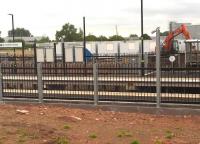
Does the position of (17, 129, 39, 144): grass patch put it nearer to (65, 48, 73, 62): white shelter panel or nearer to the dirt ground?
the dirt ground

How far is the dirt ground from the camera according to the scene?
9.02 metres

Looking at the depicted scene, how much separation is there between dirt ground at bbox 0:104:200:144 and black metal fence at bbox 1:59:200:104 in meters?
0.67

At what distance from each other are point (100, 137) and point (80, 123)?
5.32ft

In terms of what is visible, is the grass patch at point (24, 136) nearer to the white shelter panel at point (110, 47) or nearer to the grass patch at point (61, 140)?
the grass patch at point (61, 140)

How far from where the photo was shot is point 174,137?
9.20 meters

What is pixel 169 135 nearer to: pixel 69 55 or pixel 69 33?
pixel 69 55

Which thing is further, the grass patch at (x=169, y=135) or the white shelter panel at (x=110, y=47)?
the white shelter panel at (x=110, y=47)

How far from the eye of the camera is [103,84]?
43.8 feet

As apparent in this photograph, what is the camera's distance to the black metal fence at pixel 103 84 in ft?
40.3

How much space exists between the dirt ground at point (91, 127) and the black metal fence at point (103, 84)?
2.19 feet

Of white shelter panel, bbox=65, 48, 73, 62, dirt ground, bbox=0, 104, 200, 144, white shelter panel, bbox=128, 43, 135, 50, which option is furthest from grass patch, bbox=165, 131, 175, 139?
white shelter panel, bbox=128, 43, 135, 50

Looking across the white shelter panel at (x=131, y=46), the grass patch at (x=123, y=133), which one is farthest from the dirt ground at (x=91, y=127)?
the white shelter panel at (x=131, y=46)

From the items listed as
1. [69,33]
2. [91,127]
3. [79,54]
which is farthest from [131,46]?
[91,127]

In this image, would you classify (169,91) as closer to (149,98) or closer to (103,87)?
(149,98)
